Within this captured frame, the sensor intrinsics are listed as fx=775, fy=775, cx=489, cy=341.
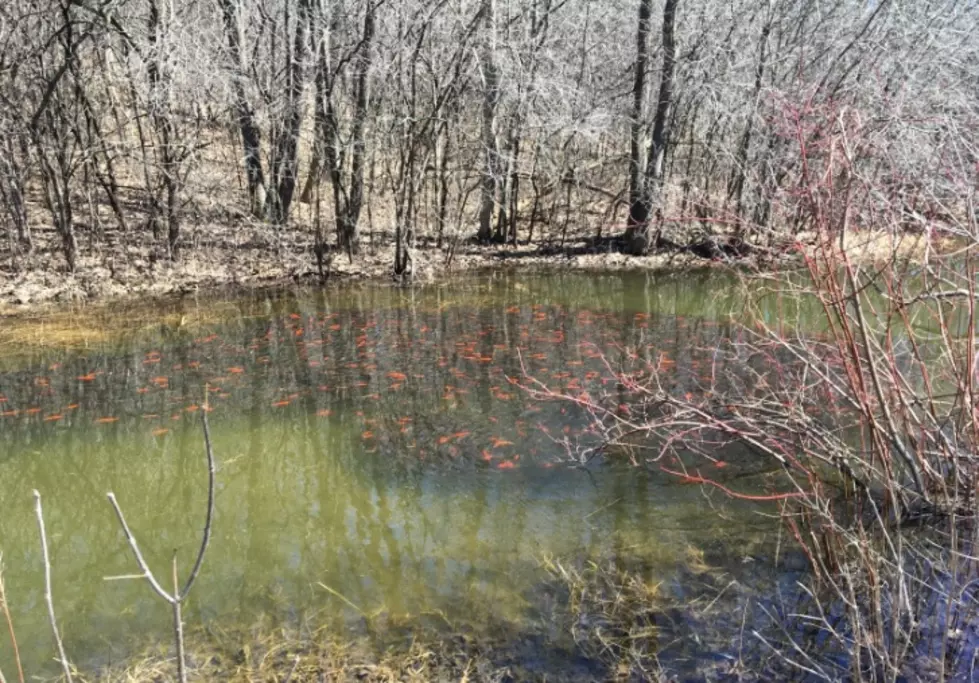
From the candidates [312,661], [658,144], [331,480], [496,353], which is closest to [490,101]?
[658,144]

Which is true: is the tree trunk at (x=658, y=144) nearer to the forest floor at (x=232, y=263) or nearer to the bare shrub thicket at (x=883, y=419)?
the forest floor at (x=232, y=263)

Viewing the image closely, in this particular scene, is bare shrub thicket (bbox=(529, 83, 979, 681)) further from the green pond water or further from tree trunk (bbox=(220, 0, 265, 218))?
tree trunk (bbox=(220, 0, 265, 218))

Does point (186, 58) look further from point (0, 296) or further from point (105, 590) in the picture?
point (105, 590)

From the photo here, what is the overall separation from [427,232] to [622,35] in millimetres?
8276

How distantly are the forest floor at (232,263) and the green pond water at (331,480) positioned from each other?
279 centimetres

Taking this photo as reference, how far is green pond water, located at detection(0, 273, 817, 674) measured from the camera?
5332 millimetres

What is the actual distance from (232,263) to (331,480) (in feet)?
33.9

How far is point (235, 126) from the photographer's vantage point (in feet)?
60.6

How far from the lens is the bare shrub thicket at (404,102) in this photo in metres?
14.5

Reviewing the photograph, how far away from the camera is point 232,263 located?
16.2 m

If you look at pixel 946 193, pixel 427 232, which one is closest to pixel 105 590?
pixel 946 193

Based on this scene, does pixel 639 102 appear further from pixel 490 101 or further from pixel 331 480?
pixel 331 480

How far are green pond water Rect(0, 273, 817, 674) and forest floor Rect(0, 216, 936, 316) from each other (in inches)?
110

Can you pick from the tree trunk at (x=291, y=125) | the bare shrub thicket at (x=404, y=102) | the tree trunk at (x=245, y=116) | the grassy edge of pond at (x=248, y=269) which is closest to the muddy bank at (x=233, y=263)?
the grassy edge of pond at (x=248, y=269)
